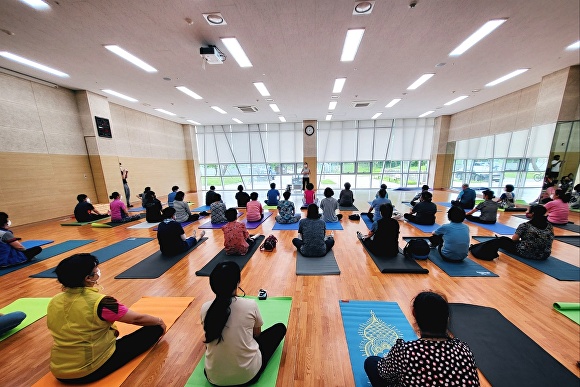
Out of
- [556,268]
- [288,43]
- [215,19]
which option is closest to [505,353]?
[556,268]

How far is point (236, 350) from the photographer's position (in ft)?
4.60

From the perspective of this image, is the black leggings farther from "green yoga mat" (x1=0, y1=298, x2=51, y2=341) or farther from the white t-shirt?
"green yoga mat" (x1=0, y1=298, x2=51, y2=341)

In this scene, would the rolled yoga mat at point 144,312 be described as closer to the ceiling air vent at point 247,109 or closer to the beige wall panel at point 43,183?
the beige wall panel at point 43,183

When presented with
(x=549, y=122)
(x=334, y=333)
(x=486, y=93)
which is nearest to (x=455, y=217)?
(x=334, y=333)

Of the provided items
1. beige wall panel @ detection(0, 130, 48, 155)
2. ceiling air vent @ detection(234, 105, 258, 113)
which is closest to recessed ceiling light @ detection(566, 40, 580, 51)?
ceiling air vent @ detection(234, 105, 258, 113)

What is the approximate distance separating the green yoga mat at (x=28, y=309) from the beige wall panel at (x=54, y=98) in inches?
259

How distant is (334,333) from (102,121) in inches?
396

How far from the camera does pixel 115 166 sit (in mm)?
8172

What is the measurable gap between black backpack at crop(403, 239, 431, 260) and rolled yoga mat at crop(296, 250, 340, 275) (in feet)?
4.31

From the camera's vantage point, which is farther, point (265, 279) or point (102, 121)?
point (102, 121)

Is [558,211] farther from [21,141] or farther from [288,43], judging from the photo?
[21,141]

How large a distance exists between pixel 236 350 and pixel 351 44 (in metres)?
5.21

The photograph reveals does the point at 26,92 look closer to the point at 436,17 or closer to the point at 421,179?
the point at 436,17

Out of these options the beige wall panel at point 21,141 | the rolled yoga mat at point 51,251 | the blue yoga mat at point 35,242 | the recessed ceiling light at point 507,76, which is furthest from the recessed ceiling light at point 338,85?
the beige wall panel at point 21,141
